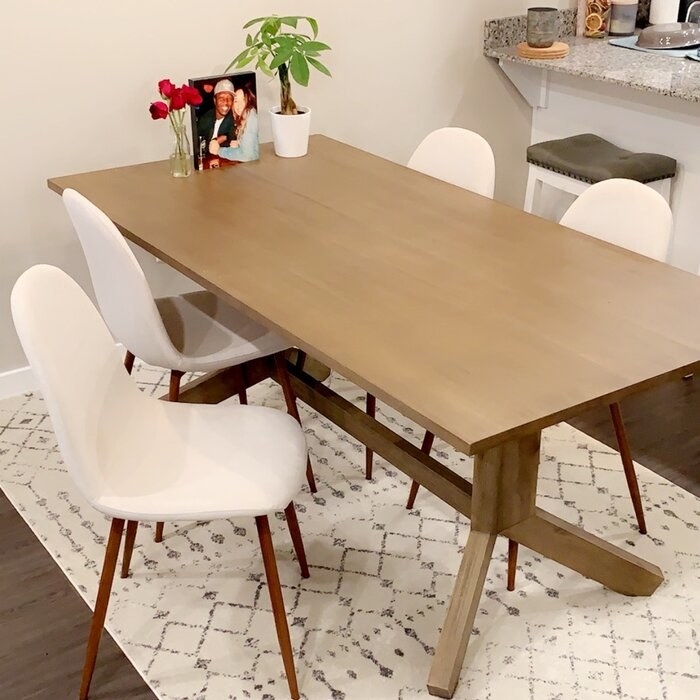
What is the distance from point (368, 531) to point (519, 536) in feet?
1.77

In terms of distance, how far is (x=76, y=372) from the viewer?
179 centimetres

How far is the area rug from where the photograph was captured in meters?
2.04

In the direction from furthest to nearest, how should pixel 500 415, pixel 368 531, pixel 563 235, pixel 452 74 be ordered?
pixel 452 74 < pixel 368 531 < pixel 563 235 < pixel 500 415

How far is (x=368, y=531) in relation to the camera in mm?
2508

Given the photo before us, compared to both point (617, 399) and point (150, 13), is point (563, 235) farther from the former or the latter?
point (150, 13)

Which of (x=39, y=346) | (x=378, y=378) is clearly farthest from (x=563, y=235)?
(x=39, y=346)

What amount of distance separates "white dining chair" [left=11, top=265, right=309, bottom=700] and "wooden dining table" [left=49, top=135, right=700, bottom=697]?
0.27m

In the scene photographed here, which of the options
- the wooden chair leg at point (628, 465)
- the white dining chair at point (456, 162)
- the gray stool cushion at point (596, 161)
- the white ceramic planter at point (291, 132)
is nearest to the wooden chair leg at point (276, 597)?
the white dining chair at point (456, 162)

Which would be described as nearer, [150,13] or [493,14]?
[150,13]

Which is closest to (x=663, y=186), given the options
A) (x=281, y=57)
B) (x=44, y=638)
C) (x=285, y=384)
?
(x=281, y=57)

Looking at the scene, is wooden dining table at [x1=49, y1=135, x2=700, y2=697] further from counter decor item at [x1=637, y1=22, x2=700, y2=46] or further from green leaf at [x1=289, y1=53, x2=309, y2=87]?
counter decor item at [x1=637, y1=22, x2=700, y2=46]

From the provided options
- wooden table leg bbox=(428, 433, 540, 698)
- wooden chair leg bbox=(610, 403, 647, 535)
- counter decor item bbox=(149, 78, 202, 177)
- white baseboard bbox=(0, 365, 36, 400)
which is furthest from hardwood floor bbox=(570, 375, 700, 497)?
white baseboard bbox=(0, 365, 36, 400)

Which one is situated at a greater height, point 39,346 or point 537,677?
point 39,346

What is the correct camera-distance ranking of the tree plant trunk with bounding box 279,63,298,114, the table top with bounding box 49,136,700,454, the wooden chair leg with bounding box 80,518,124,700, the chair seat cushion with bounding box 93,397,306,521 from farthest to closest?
the tree plant trunk with bounding box 279,63,298,114 → the wooden chair leg with bounding box 80,518,124,700 → the chair seat cushion with bounding box 93,397,306,521 → the table top with bounding box 49,136,700,454
